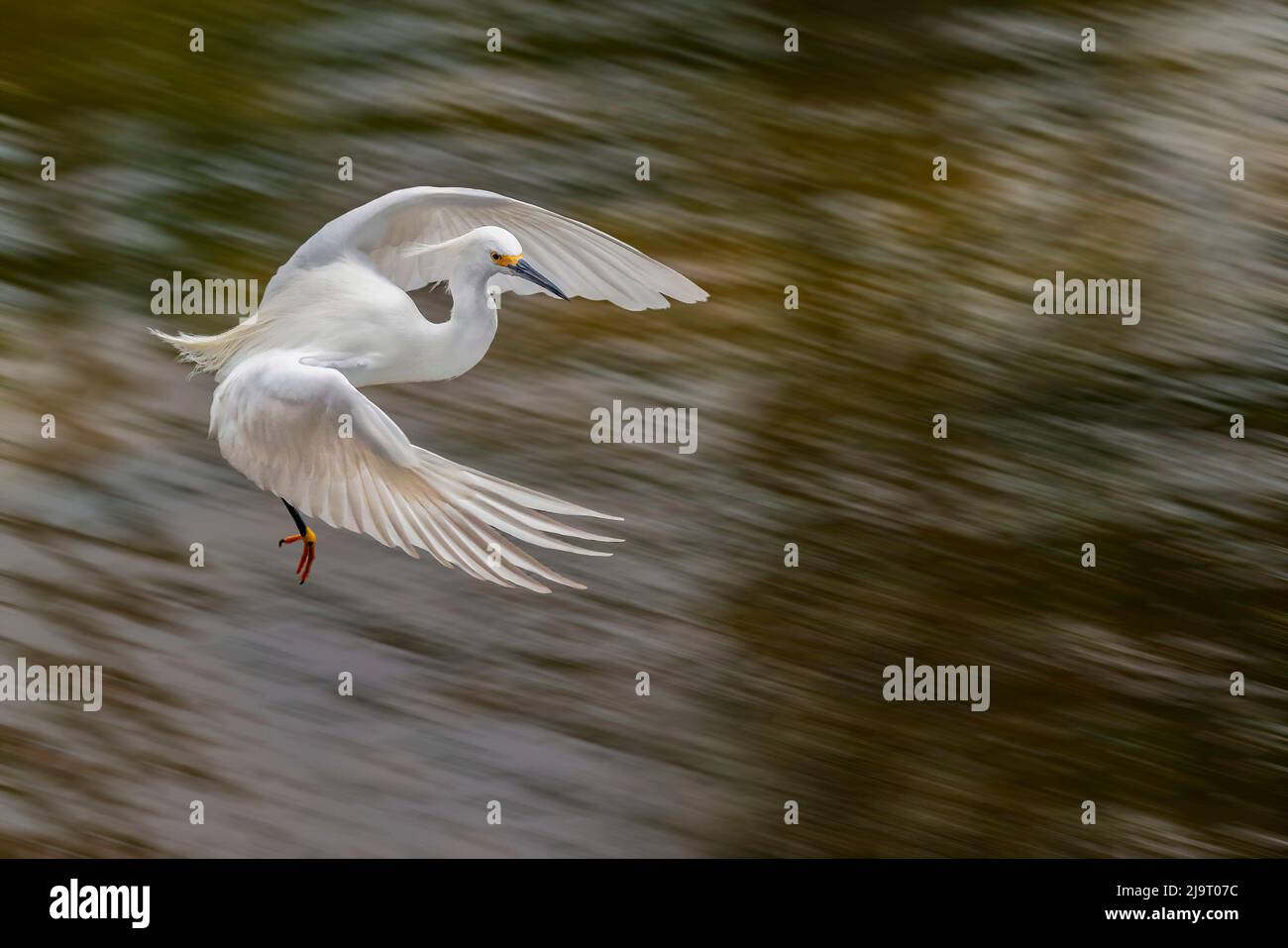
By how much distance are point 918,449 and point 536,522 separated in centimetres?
206

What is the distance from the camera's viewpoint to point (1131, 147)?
5949 millimetres

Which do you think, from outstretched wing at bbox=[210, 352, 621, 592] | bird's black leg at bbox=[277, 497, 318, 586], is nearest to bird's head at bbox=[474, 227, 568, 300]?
outstretched wing at bbox=[210, 352, 621, 592]

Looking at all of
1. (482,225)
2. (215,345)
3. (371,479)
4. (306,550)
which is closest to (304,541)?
(306,550)

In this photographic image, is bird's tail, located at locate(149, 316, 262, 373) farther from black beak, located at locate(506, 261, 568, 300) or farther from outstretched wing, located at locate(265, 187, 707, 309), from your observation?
black beak, located at locate(506, 261, 568, 300)

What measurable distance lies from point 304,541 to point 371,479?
880mm

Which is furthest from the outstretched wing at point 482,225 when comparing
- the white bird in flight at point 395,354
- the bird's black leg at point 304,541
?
the bird's black leg at point 304,541

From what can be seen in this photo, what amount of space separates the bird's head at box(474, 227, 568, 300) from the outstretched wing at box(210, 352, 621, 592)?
23.1 inches

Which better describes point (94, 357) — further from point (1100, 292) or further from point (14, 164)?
point (1100, 292)

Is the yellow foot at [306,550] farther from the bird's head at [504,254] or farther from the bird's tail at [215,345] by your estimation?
the bird's head at [504,254]

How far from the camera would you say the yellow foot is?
494 cm

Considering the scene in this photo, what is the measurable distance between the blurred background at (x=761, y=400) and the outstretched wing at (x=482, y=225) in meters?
0.76

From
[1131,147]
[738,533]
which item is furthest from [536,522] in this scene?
[1131,147]

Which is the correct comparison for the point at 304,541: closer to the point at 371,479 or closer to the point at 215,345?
the point at 215,345

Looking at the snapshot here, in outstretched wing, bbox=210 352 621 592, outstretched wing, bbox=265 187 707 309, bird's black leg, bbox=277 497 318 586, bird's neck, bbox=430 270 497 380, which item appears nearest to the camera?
outstretched wing, bbox=210 352 621 592
